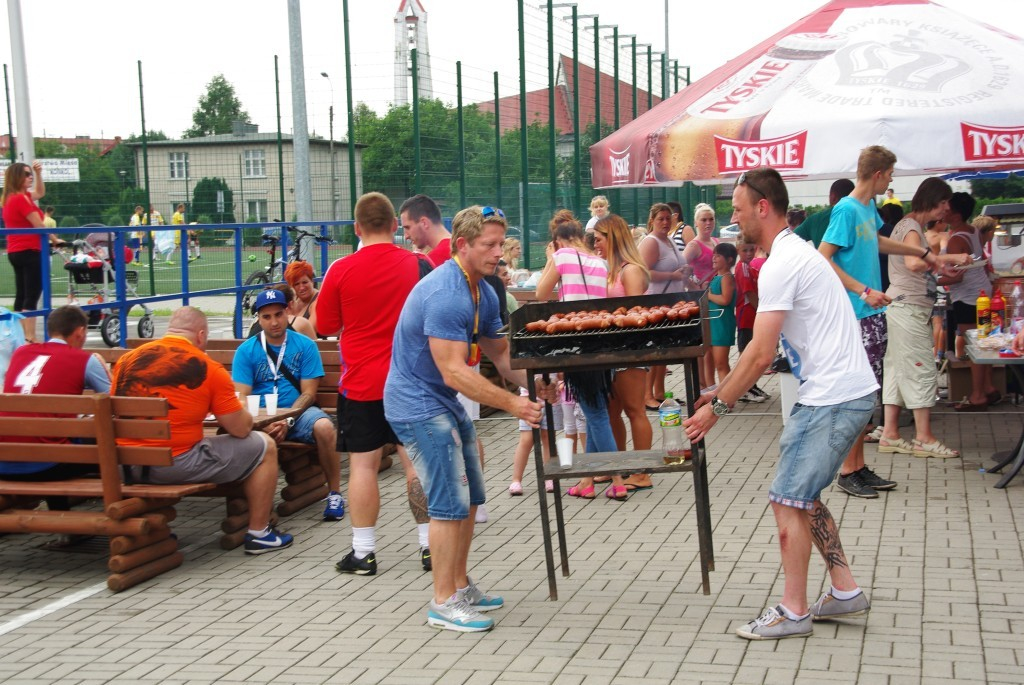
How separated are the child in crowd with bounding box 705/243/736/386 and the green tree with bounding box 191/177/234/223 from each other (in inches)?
425

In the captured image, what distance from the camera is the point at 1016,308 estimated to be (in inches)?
326

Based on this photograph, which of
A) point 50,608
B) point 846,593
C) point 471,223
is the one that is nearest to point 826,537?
point 846,593

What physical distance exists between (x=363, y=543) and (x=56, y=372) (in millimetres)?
2077

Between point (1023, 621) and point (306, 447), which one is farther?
point (306, 447)

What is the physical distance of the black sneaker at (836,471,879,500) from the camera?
23.9ft

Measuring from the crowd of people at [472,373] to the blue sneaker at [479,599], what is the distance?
0.01 meters

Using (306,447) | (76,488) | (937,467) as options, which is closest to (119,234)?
(306,447)

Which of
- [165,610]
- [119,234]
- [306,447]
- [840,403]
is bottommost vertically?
[165,610]

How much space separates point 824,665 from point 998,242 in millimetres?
7044

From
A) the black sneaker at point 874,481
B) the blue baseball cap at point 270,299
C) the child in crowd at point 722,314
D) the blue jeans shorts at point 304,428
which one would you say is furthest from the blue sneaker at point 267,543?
the child in crowd at point 722,314

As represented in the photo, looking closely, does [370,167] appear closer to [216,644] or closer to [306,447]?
[306,447]

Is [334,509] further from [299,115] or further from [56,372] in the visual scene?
[299,115]

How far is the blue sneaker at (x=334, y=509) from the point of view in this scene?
285 inches

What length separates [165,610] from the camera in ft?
18.4
